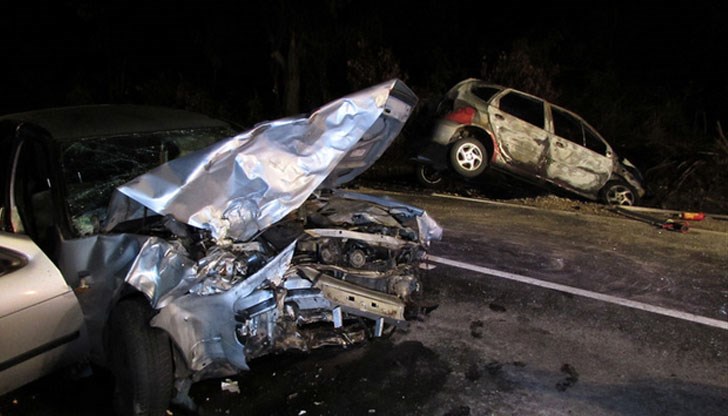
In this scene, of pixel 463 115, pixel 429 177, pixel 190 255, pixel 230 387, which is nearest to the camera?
pixel 190 255

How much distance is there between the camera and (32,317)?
3084 millimetres

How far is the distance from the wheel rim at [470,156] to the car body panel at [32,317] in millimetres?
6533

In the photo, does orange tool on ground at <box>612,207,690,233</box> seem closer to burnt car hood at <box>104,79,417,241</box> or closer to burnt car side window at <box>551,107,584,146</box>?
burnt car side window at <box>551,107,584,146</box>

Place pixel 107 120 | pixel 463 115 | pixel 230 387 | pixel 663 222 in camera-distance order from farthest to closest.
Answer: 1. pixel 463 115
2. pixel 663 222
3. pixel 107 120
4. pixel 230 387

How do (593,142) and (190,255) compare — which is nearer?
(190,255)

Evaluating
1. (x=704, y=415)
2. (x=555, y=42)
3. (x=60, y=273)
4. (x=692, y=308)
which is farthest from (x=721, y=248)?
(x=555, y=42)

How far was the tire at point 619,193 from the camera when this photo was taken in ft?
29.6

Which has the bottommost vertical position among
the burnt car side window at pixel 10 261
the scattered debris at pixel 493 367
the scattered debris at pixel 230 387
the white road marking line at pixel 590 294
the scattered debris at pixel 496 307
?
the scattered debris at pixel 230 387

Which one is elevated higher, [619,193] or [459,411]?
[619,193]

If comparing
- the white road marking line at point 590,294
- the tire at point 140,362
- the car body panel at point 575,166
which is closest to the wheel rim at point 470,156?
the car body panel at point 575,166

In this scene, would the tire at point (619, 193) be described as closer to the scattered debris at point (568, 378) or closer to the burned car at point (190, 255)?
the scattered debris at point (568, 378)

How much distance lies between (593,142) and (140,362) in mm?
7987

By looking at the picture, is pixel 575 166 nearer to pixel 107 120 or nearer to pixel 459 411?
pixel 459 411

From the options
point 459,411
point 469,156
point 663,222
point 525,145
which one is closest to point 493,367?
point 459,411
